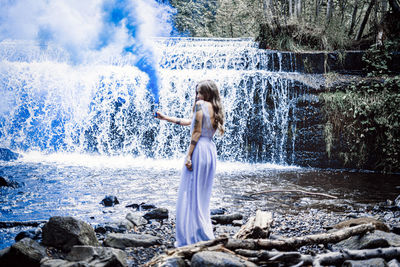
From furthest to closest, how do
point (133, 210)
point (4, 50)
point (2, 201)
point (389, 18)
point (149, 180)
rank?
point (4, 50) → point (389, 18) → point (149, 180) → point (2, 201) → point (133, 210)

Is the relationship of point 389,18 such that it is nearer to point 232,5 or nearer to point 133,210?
point 133,210

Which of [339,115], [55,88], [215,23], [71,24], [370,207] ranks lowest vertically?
[370,207]

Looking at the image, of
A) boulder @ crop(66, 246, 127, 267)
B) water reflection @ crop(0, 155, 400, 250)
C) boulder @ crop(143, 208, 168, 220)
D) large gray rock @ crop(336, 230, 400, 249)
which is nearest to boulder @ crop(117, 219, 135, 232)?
boulder @ crop(143, 208, 168, 220)

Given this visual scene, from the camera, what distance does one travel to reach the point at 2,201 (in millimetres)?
6191

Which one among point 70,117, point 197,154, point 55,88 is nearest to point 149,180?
point 197,154

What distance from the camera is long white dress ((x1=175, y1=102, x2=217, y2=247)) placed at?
12.7 ft

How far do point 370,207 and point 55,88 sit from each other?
13027 millimetres

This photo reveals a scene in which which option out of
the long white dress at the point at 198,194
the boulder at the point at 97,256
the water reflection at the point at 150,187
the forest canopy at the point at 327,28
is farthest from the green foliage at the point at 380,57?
the boulder at the point at 97,256

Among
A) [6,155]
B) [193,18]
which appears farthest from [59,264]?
[193,18]

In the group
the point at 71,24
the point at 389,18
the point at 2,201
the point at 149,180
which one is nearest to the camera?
the point at 2,201

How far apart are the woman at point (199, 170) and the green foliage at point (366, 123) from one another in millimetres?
7651

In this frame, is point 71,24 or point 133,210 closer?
point 133,210

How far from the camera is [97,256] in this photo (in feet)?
10.7

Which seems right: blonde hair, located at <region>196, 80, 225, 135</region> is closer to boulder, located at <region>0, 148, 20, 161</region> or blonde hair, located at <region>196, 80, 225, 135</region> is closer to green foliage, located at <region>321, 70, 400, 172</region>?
green foliage, located at <region>321, 70, 400, 172</region>
